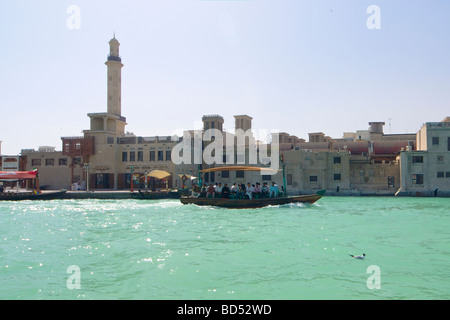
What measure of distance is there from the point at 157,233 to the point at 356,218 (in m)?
11.4

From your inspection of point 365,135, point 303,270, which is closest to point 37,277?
point 303,270

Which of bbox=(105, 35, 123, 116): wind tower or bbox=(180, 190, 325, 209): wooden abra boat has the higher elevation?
bbox=(105, 35, 123, 116): wind tower

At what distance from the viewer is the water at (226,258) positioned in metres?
8.99

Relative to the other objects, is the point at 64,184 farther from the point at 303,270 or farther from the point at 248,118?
the point at 303,270

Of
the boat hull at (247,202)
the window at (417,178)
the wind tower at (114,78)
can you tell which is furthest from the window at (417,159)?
the wind tower at (114,78)

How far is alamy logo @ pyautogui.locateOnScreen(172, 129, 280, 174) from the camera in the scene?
45.5 meters

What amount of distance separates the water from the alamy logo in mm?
24957

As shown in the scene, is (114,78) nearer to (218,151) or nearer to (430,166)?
(218,151)

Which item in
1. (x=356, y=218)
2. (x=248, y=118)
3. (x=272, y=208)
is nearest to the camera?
(x=356, y=218)

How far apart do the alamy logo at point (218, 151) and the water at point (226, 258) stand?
81.9 ft

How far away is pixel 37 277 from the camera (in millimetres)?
10180

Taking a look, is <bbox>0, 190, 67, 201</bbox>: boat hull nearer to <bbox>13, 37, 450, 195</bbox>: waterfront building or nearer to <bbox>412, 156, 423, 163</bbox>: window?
<bbox>13, 37, 450, 195</bbox>: waterfront building

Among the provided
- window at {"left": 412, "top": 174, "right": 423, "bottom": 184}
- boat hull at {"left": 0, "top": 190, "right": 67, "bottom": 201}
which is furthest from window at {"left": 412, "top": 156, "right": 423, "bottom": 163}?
boat hull at {"left": 0, "top": 190, "right": 67, "bottom": 201}
